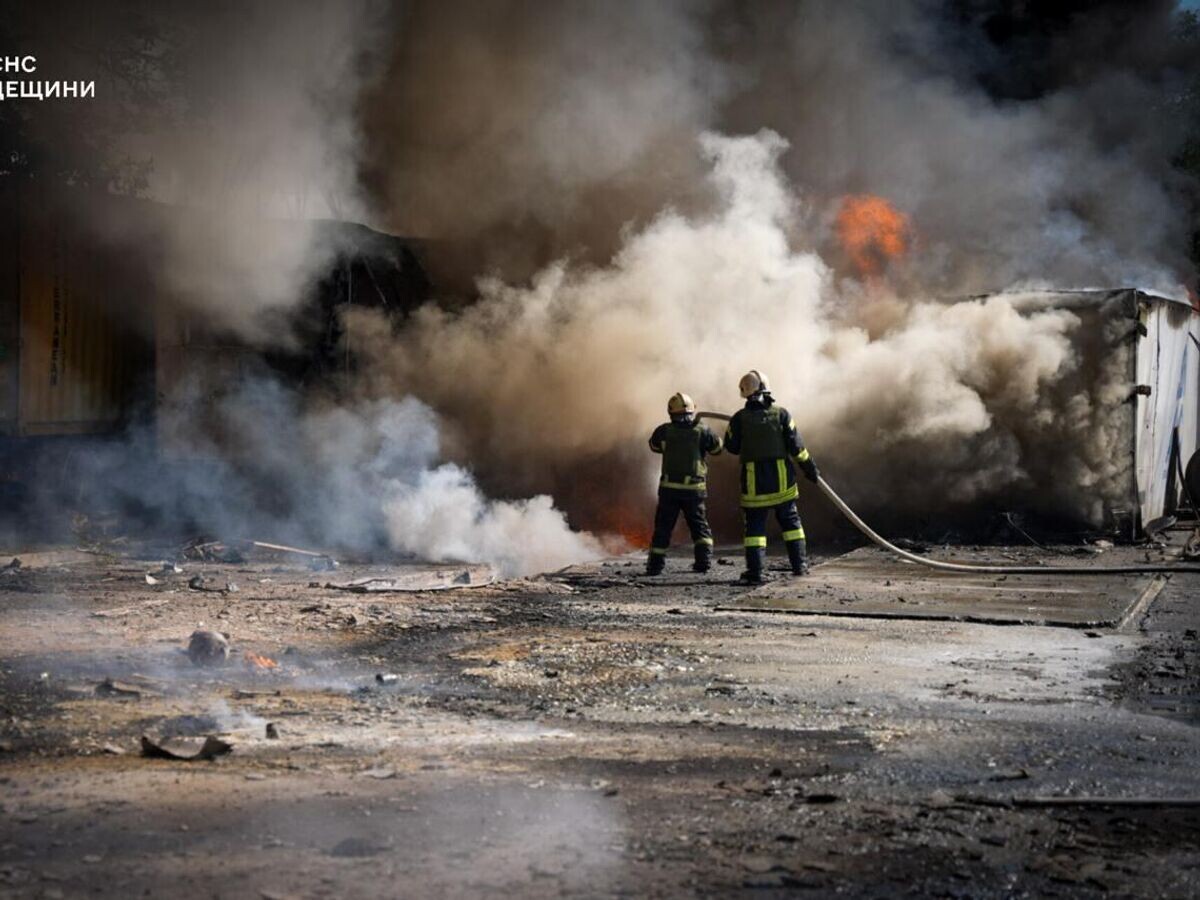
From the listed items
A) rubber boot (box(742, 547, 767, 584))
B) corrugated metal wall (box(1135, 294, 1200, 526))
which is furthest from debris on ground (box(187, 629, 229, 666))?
corrugated metal wall (box(1135, 294, 1200, 526))

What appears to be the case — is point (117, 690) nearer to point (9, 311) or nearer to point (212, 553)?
point (212, 553)

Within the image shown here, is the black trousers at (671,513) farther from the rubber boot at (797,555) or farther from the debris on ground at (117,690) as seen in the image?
the debris on ground at (117,690)

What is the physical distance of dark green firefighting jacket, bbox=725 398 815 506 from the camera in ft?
31.1

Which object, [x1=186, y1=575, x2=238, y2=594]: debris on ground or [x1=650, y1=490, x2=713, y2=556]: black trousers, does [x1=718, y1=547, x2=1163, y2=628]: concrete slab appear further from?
[x1=186, y1=575, x2=238, y2=594]: debris on ground

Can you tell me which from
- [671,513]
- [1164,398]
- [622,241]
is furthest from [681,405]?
[1164,398]

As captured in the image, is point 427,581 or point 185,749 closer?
point 185,749

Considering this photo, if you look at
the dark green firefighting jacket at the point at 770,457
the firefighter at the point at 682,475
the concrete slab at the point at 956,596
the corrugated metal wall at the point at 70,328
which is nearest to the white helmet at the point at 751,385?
the dark green firefighting jacket at the point at 770,457

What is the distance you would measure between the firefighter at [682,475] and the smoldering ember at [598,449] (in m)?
0.04

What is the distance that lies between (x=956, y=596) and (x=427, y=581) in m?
4.11

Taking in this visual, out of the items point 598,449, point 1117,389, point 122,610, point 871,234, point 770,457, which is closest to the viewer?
point 122,610

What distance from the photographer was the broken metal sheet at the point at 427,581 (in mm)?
8883

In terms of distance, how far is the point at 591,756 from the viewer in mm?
4477

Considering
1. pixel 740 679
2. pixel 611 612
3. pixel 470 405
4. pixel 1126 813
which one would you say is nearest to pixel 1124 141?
pixel 470 405

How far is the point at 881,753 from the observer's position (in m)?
4.52
